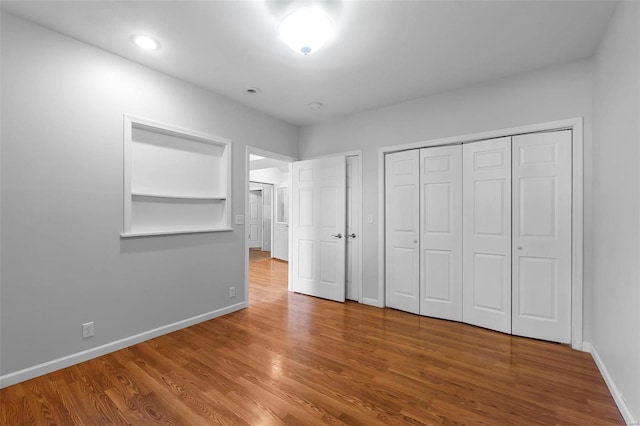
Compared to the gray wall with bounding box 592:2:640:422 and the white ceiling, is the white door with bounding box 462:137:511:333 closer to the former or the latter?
the gray wall with bounding box 592:2:640:422

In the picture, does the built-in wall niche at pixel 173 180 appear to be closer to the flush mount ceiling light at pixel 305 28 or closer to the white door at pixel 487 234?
the flush mount ceiling light at pixel 305 28

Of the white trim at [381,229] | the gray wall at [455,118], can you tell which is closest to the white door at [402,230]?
the white trim at [381,229]

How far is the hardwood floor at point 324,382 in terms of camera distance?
1.79 m

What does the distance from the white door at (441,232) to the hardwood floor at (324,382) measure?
1.26 feet

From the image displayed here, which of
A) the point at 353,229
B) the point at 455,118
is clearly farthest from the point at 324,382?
the point at 455,118

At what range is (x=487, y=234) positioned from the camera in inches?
123

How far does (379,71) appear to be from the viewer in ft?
9.50

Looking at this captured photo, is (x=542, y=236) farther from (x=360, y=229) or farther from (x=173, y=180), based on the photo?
(x=173, y=180)

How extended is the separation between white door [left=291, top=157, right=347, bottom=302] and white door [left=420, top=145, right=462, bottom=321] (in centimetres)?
109

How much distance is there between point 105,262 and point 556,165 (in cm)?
424

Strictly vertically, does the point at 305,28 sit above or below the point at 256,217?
above

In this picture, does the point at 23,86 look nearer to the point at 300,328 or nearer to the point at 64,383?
the point at 64,383

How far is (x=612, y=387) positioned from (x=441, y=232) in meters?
1.81

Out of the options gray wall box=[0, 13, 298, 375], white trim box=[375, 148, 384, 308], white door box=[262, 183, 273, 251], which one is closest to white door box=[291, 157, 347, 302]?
white trim box=[375, 148, 384, 308]
